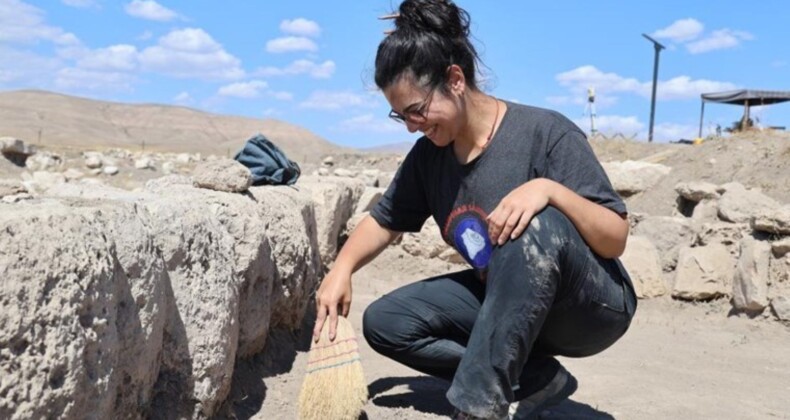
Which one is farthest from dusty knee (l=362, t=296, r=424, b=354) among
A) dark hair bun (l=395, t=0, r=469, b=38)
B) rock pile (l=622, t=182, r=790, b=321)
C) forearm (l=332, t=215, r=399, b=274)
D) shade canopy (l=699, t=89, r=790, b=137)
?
shade canopy (l=699, t=89, r=790, b=137)

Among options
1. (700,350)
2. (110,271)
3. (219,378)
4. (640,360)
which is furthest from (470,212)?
(700,350)

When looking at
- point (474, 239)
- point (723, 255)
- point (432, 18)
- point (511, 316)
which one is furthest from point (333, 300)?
point (723, 255)

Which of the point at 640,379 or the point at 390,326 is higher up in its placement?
the point at 390,326

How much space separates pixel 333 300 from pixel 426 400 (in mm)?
772

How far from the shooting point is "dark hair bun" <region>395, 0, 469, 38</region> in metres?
2.47

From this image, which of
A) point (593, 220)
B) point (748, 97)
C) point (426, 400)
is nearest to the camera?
point (593, 220)

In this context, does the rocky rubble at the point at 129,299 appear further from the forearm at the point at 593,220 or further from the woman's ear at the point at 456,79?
the forearm at the point at 593,220

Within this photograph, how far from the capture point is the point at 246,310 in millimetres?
3053

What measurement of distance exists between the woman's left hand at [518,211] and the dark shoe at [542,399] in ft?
2.48

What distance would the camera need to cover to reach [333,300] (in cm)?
264

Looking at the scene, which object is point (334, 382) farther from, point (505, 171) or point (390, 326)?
point (505, 171)

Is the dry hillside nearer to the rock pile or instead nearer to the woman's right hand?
the rock pile

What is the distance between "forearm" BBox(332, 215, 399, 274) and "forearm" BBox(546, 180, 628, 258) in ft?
2.60

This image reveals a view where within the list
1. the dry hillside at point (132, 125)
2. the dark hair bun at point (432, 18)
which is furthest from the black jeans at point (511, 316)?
the dry hillside at point (132, 125)
